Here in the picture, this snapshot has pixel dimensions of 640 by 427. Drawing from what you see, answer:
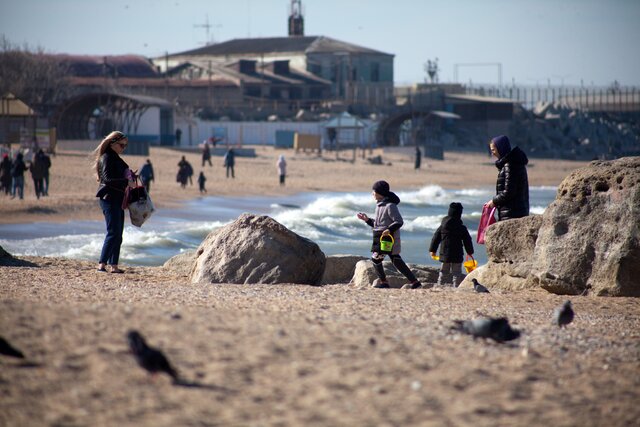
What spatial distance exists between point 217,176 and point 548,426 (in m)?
34.8

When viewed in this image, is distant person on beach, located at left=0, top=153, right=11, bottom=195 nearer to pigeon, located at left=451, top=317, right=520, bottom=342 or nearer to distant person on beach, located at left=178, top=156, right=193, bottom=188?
distant person on beach, located at left=178, top=156, right=193, bottom=188

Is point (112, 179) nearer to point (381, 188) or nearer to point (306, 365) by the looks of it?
point (381, 188)

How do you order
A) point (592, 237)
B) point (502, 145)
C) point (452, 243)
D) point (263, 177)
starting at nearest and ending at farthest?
1. point (592, 237)
2. point (502, 145)
3. point (452, 243)
4. point (263, 177)

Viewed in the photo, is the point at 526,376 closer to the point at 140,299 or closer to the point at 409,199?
the point at 140,299

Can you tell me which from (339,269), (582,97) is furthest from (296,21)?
(339,269)

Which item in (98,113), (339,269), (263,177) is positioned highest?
(98,113)

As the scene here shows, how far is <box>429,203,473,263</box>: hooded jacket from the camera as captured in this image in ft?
36.4

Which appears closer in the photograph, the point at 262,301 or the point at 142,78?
the point at 262,301

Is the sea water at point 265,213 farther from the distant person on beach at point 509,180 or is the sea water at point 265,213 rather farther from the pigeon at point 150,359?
the pigeon at point 150,359

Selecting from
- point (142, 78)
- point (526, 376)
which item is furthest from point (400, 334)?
point (142, 78)

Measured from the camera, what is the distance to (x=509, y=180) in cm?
1050

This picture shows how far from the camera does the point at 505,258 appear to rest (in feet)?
35.3

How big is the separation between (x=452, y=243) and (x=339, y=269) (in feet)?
6.88

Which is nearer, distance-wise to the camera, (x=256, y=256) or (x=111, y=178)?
(x=111, y=178)
